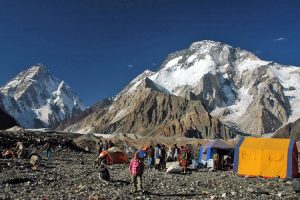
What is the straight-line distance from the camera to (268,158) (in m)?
33.0

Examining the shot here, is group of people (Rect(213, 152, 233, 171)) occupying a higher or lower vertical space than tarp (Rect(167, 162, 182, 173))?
higher

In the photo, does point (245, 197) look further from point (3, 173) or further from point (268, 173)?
point (3, 173)

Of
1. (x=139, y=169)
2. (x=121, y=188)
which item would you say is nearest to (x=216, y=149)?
(x=121, y=188)

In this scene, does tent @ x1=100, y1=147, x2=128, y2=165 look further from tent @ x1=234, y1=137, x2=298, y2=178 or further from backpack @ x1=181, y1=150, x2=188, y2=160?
tent @ x1=234, y1=137, x2=298, y2=178

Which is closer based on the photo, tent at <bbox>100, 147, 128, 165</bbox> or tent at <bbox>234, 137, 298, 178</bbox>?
tent at <bbox>234, 137, 298, 178</bbox>

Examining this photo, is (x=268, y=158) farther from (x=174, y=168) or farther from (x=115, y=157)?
(x=115, y=157)

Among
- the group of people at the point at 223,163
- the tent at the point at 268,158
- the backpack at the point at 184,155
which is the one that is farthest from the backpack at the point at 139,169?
the group of people at the point at 223,163

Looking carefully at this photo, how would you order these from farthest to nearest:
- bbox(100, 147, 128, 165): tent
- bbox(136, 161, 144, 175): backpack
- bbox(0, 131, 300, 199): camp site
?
bbox(100, 147, 128, 165): tent → bbox(136, 161, 144, 175): backpack → bbox(0, 131, 300, 199): camp site

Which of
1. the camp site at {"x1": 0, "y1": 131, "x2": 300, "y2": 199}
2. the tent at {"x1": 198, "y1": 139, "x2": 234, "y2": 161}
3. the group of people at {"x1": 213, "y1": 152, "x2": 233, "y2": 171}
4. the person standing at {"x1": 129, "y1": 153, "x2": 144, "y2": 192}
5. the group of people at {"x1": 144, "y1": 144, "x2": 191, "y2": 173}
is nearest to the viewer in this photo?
the camp site at {"x1": 0, "y1": 131, "x2": 300, "y2": 199}

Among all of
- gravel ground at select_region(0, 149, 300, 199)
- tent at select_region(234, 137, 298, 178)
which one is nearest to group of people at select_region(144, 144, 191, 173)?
tent at select_region(234, 137, 298, 178)

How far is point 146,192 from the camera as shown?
74.0ft

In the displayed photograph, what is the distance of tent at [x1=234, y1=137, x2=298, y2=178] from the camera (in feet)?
106

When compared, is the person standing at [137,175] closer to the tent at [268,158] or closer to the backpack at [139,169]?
the backpack at [139,169]

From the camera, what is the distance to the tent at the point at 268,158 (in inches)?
1276
